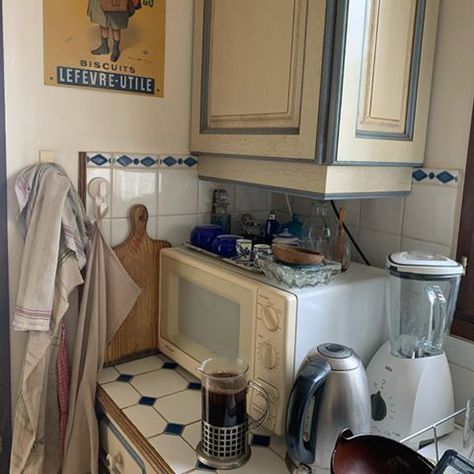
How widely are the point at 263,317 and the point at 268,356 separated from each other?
8cm

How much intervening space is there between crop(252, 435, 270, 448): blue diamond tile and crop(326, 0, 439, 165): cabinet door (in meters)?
0.60

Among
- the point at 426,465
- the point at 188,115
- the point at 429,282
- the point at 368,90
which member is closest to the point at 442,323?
the point at 429,282

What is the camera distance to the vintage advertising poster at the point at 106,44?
3.87ft

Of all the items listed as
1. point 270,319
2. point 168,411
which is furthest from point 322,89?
point 168,411

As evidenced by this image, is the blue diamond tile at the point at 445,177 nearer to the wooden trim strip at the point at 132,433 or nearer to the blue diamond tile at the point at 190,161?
the blue diamond tile at the point at 190,161

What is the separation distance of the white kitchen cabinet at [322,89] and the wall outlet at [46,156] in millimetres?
412

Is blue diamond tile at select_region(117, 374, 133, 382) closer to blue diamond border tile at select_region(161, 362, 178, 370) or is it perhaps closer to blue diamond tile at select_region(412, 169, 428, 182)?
blue diamond border tile at select_region(161, 362, 178, 370)

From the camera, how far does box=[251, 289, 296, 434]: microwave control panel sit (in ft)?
3.23

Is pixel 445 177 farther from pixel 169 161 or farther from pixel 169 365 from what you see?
pixel 169 365

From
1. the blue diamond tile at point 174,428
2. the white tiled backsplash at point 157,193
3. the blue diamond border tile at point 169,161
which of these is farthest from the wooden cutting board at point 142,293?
the blue diamond tile at point 174,428

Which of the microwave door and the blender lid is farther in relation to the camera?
the microwave door

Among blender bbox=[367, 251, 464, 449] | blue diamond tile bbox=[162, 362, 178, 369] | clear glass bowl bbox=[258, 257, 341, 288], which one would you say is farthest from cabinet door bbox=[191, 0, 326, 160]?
blue diamond tile bbox=[162, 362, 178, 369]

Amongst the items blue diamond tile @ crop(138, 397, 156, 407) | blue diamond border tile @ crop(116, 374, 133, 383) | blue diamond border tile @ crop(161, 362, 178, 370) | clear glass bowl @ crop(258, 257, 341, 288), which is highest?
clear glass bowl @ crop(258, 257, 341, 288)

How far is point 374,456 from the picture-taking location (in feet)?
2.75
